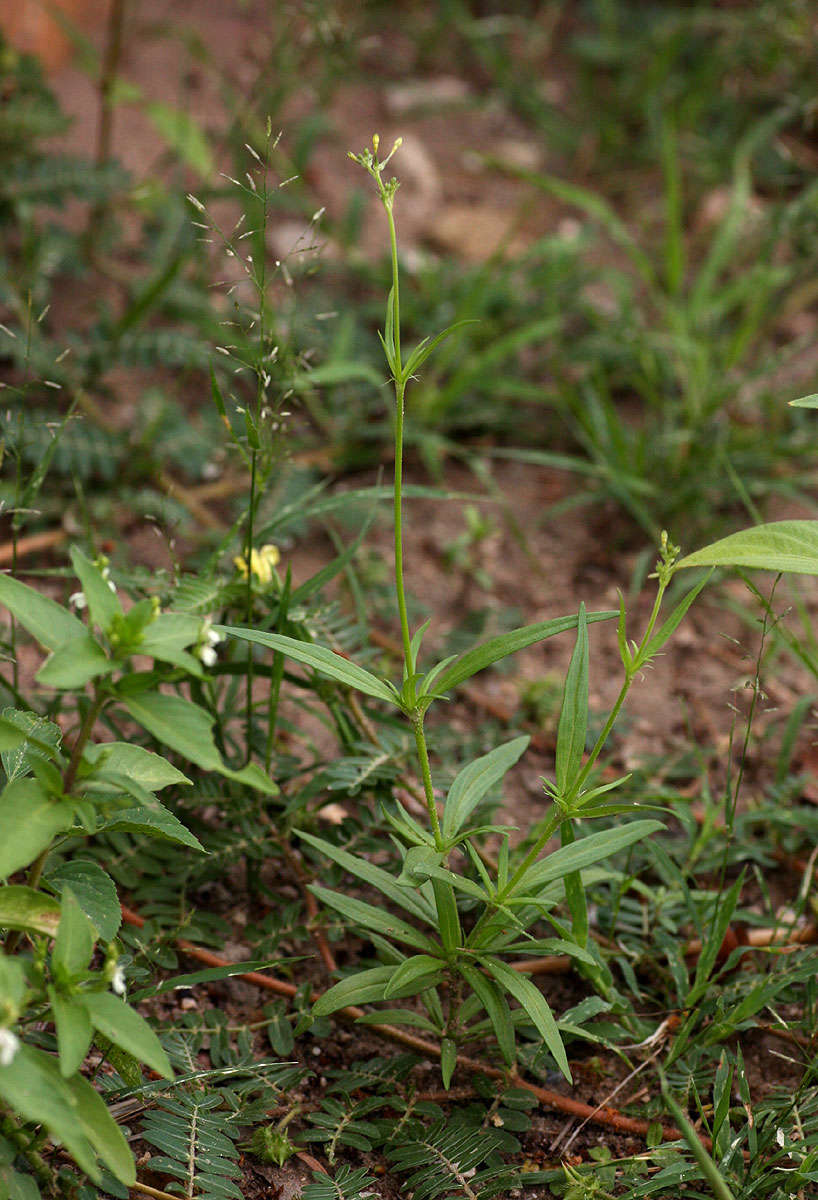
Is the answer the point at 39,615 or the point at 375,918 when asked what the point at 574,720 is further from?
the point at 39,615

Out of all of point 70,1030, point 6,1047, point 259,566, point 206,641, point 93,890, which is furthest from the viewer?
point 259,566

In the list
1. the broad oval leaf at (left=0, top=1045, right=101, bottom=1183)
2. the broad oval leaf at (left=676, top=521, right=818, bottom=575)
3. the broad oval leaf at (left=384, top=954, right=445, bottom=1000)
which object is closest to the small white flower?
the broad oval leaf at (left=0, top=1045, right=101, bottom=1183)

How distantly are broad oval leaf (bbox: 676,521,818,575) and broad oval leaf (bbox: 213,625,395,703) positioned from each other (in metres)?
0.39

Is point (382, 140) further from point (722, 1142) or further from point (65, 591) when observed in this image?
point (722, 1142)

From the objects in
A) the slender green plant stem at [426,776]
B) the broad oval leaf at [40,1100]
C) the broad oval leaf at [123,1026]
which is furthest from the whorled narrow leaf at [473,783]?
the broad oval leaf at [40,1100]

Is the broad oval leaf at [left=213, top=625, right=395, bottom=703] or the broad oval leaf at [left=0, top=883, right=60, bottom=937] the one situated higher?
the broad oval leaf at [left=213, top=625, right=395, bottom=703]

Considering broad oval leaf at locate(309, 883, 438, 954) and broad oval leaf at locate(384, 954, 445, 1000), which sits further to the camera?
broad oval leaf at locate(309, 883, 438, 954)

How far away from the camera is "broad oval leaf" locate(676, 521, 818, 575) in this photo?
1.34 m

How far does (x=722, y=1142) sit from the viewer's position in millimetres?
1463

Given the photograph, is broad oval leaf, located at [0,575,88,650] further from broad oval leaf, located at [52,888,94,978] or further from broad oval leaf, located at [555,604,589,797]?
broad oval leaf, located at [555,604,589,797]

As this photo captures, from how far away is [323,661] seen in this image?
143cm

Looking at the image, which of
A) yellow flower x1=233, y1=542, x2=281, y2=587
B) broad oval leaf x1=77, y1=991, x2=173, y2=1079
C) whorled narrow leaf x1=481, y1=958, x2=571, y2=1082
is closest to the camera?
broad oval leaf x1=77, y1=991, x2=173, y2=1079

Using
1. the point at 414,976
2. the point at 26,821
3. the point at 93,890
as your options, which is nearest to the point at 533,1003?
the point at 414,976

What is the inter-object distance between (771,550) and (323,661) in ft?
1.78
